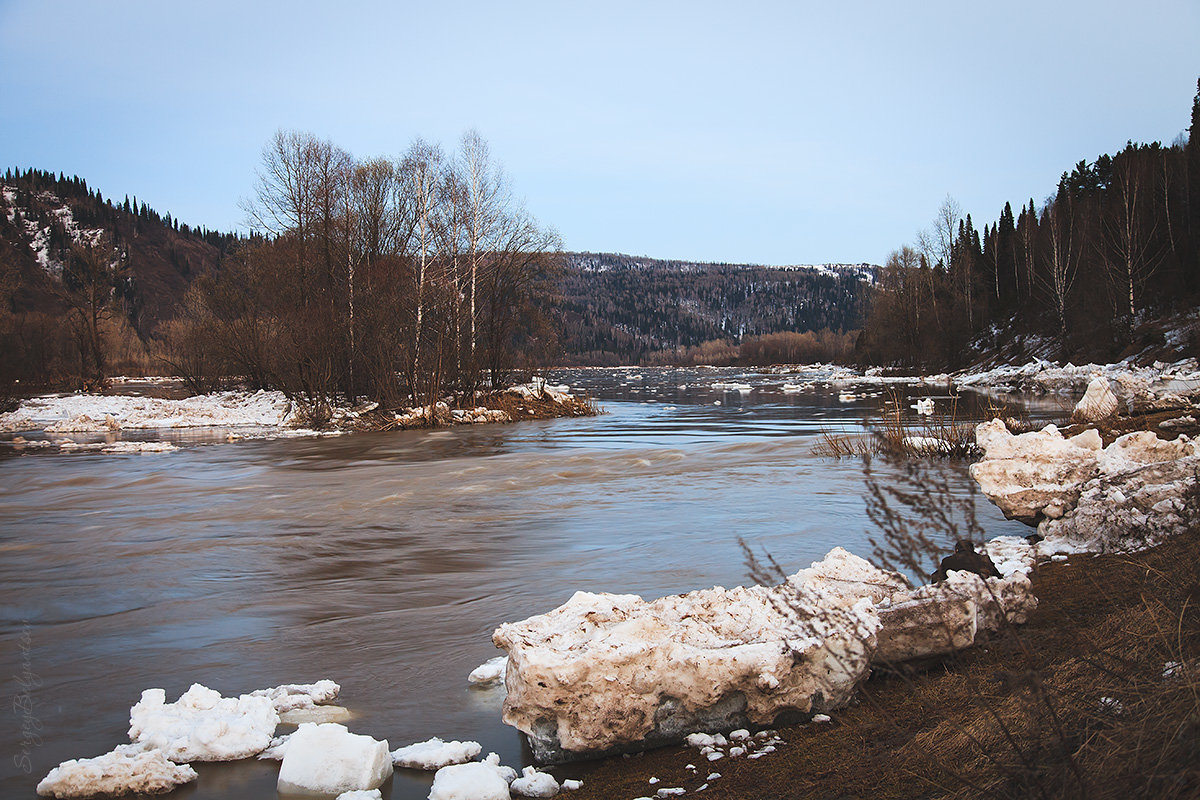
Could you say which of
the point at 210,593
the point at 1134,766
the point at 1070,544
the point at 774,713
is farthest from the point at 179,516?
the point at 1134,766

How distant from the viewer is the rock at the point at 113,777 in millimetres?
3459

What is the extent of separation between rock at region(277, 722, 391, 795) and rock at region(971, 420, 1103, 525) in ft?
21.1

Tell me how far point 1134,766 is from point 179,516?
38.6 feet

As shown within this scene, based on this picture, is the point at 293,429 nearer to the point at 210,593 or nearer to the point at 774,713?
the point at 210,593

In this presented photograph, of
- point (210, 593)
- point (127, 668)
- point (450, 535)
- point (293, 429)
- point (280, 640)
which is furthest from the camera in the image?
point (293, 429)

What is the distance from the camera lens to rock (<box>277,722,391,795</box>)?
11.1ft

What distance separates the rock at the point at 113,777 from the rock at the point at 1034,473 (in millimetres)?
7118

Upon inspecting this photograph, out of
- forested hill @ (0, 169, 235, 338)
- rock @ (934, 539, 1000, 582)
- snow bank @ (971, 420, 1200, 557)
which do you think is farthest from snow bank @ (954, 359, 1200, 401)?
forested hill @ (0, 169, 235, 338)

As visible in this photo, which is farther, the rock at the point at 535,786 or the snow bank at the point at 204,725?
the snow bank at the point at 204,725

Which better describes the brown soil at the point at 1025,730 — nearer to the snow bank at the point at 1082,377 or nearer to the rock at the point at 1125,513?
the rock at the point at 1125,513

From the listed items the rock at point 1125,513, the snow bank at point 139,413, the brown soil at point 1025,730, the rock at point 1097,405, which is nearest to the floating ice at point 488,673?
the brown soil at point 1025,730

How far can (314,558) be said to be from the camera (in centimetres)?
867

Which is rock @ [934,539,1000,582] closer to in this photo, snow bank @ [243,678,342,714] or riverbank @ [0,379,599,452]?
snow bank @ [243,678,342,714]

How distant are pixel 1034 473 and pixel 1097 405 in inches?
260
